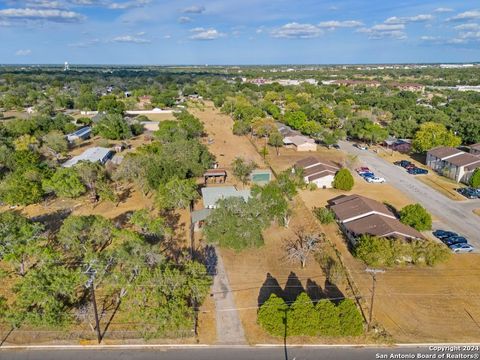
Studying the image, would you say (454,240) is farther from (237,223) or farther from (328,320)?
(237,223)

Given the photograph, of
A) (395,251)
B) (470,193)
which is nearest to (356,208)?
(395,251)

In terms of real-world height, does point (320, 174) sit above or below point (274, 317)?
above

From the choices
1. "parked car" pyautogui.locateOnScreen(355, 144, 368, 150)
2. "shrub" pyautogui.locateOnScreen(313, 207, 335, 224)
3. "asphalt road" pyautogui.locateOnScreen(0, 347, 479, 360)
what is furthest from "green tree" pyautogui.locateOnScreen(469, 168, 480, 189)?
"asphalt road" pyautogui.locateOnScreen(0, 347, 479, 360)

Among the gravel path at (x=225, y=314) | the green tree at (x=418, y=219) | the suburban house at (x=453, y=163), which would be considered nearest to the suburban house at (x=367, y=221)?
the green tree at (x=418, y=219)

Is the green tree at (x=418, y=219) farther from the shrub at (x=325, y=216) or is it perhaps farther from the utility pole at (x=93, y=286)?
the utility pole at (x=93, y=286)

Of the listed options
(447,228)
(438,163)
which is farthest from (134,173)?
(438,163)

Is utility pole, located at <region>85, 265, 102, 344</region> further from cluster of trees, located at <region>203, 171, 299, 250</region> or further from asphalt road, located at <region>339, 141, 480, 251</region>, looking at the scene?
asphalt road, located at <region>339, 141, 480, 251</region>

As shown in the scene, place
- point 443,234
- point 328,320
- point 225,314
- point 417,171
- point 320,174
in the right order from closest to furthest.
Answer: point 328,320
point 225,314
point 443,234
point 320,174
point 417,171

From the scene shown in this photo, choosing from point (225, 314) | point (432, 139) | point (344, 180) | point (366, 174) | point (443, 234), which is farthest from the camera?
point (432, 139)
